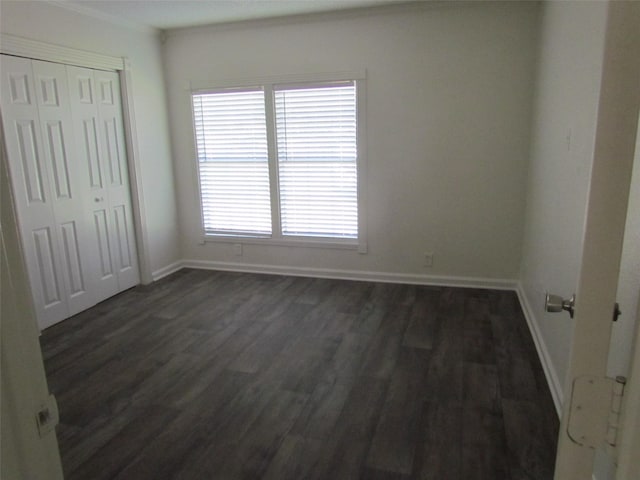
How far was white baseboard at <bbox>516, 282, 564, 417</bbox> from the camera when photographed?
94.9 inches

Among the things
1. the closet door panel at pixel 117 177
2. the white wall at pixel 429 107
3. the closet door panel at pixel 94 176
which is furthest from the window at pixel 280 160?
the closet door panel at pixel 94 176

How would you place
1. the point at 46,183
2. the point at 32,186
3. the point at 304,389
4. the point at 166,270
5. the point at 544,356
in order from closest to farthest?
1. the point at 304,389
2. the point at 544,356
3. the point at 32,186
4. the point at 46,183
5. the point at 166,270

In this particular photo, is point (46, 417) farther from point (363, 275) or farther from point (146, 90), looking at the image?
point (146, 90)

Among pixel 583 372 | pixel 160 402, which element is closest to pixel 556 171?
pixel 583 372

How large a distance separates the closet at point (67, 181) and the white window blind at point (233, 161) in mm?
859

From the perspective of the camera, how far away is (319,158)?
451 cm

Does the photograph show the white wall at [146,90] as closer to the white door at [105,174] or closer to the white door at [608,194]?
the white door at [105,174]

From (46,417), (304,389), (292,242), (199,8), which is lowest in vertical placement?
(304,389)

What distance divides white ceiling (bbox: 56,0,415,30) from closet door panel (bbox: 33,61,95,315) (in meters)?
0.64

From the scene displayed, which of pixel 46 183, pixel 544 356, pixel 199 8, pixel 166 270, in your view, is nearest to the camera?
pixel 544 356

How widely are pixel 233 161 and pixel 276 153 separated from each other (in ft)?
1.69

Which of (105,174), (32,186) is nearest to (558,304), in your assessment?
(32,186)

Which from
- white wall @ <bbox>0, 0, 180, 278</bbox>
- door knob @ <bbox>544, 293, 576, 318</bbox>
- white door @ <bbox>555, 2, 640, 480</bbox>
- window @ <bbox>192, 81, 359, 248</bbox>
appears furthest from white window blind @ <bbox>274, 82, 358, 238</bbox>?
white door @ <bbox>555, 2, 640, 480</bbox>

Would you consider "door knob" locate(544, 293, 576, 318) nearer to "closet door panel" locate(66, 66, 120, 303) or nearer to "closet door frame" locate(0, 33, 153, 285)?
"closet door frame" locate(0, 33, 153, 285)
